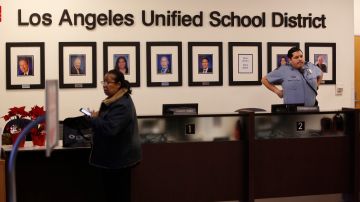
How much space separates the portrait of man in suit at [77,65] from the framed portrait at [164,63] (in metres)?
0.89

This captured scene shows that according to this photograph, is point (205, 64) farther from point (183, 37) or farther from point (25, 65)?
point (25, 65)

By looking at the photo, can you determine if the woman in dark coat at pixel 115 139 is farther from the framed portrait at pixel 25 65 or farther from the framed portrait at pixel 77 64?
the framed portrait at pixel 25 65

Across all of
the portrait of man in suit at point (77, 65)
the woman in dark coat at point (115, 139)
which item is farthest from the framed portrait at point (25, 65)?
the woman in dark coat at point (115, 139)

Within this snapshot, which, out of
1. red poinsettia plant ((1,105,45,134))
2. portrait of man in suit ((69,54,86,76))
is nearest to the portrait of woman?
portrait of man in suit ((69,54,86,76))

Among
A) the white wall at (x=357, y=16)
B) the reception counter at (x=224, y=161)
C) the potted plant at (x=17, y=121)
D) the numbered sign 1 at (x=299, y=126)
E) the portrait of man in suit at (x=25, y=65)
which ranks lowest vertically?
the reception counter at (x=224, y=161)

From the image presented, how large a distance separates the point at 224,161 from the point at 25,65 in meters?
3.23

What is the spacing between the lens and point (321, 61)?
8156 millimetres

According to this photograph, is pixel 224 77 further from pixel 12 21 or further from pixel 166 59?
pixel 12 21

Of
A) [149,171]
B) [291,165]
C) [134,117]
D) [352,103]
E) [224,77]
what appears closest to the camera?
[134,117]

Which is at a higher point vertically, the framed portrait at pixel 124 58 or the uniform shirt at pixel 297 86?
the framed portrait at pixel 124 58

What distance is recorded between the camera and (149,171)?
5387mm

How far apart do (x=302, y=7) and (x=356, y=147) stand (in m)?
2.85

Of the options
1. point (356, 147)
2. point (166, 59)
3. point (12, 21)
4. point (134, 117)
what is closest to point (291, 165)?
point (356, 147)

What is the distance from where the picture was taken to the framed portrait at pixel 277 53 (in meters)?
7.93
